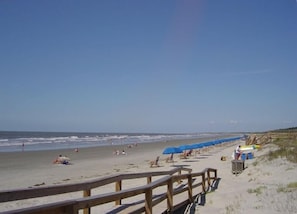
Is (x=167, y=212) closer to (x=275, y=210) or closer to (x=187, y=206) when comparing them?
(x=187, y=206)

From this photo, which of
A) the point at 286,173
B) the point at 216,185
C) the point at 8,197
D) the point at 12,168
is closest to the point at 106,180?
the point at 8,197

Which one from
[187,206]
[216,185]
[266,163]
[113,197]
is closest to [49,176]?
[216,185]

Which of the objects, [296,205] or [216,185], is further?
[216,185]

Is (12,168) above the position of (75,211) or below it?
below

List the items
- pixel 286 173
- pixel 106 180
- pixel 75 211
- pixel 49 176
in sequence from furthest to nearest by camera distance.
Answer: pixel 49 176 → pixel 286 173 → pixel 106 180 → pixel 75 211

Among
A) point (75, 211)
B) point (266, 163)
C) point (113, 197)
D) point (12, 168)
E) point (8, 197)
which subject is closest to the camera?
point (75, 211)

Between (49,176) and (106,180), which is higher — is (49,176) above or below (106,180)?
below

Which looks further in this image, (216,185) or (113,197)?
(216,185)

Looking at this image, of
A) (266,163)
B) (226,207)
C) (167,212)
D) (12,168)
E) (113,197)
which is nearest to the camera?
(113,197)

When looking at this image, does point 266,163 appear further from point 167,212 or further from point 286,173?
point 167,212

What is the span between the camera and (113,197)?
4.18m

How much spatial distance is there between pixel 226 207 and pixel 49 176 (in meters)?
13.8

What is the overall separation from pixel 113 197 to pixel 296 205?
4518mm

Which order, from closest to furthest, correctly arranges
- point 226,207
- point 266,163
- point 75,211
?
point 75,211, point 226,207, point 266,163
